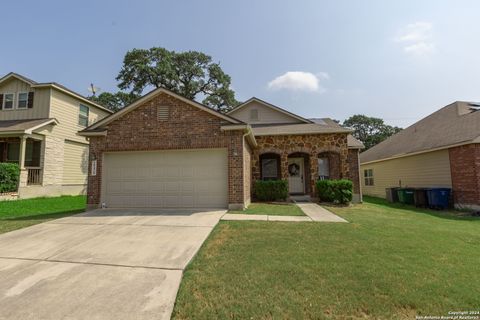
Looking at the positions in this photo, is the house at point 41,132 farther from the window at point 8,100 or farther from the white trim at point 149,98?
the white trim at point 149,98

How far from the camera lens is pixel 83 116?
59.0 ft

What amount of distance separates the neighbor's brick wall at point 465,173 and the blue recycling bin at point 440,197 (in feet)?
1.30

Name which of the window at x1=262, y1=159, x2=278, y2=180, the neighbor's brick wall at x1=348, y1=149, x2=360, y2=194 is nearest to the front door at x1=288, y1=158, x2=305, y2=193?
the window at x1=262, y1=159, x2=278, y2=180

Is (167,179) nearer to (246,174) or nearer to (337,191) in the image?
(246,174)

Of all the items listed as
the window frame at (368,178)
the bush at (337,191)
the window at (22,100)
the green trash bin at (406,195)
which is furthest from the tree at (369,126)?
the window at (22,100)

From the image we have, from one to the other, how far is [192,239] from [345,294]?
3.43 m

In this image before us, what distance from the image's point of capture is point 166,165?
10.0 metres

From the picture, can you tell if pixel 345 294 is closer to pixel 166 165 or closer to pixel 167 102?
pixel 166 165

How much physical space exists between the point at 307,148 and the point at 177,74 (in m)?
23.0

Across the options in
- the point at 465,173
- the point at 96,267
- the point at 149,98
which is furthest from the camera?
the point at 465,173

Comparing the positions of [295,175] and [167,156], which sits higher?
[167,156]

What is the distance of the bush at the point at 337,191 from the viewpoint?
38.1ft

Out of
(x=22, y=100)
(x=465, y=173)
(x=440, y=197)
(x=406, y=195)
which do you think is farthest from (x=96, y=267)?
(x=22, y=100)

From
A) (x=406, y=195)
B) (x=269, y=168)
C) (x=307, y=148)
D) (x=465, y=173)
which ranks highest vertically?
(x=307, y=148)
